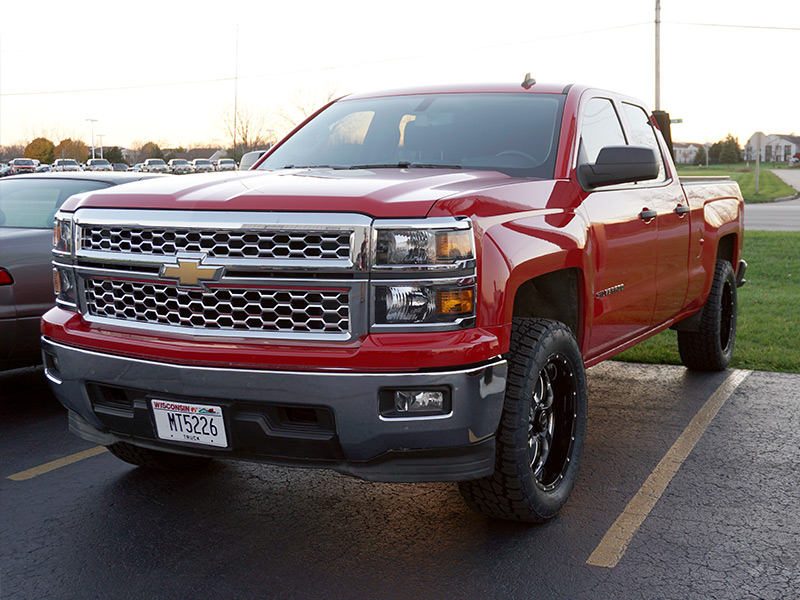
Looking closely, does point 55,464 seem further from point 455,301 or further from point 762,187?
point 762,187

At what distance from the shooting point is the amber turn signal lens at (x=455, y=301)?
2.98 meters

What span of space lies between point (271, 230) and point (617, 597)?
5.87ft

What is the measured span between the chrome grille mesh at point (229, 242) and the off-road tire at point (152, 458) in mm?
1219

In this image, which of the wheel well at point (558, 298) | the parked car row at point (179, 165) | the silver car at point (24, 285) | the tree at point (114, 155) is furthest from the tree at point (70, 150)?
the wheel well at point (558, 298)

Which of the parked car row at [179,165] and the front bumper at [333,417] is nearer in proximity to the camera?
the front bumper at [333,417]

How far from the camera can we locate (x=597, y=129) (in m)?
4.72

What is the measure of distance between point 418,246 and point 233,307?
27.8 inches

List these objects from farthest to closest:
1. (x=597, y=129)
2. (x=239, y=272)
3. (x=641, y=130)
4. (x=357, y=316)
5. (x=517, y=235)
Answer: (x=641, y=130), (x=597, y=129), (x=517, y=235), (x=239, y=272), (x=357, y=316)

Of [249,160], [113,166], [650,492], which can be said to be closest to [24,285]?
[249,160]

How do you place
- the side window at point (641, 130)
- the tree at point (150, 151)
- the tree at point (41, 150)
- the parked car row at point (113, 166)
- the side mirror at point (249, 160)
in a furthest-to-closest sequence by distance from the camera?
the tree at point (150, 151)
the tree at point (41, 150)
the parked car row at point (113, 166)
the side window at point (641, 130)
the side mirror at point (249, 160)

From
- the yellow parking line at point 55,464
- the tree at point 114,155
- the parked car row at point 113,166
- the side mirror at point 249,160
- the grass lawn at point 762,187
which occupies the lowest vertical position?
the yellow parking line at point 55,464

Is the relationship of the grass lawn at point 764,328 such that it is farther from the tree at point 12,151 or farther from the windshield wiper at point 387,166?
the tree at point 12,151

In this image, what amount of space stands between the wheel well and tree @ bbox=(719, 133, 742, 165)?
162 metres

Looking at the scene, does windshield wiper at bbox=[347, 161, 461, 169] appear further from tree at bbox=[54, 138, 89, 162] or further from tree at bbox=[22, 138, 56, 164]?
tree at bbox=[22, 138, 56, 164]
